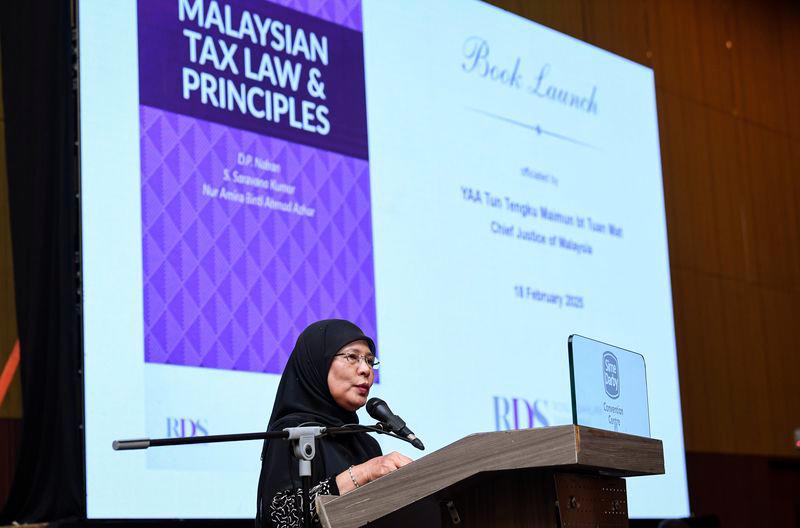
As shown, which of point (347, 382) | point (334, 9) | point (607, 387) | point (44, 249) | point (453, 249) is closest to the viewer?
point (607, 387)

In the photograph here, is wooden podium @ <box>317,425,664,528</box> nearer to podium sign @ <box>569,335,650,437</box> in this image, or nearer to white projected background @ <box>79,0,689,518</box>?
podium sign @ <box>569,335,650,437</box>

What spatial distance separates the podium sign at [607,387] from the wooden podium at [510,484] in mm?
34

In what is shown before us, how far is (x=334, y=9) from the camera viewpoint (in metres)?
4.23

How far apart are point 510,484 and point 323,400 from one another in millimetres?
551

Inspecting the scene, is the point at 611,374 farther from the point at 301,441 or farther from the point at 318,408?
the point at 318,408

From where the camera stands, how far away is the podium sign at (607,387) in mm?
1875

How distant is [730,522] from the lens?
6.38m

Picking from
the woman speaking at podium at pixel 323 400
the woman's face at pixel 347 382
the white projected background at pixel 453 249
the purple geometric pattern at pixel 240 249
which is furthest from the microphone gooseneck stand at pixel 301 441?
the purple geometric pattern at pixel 240 249

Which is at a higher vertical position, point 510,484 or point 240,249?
point 240,249

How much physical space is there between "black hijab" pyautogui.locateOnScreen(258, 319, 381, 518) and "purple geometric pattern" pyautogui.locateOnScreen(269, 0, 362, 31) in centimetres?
193

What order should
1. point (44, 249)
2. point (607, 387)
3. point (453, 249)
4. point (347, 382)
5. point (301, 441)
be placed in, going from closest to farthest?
1. point (607, 387)
2. point (301, 441)
3. point (347, 382)
4. point (44, 249)
5. point (453, 249)

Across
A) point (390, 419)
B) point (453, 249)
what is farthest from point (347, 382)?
point (453, 249)

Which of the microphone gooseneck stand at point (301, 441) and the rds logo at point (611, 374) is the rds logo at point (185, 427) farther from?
the rds logo at point (611, 374)

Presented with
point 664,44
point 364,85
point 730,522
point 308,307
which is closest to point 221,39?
point 364,85
